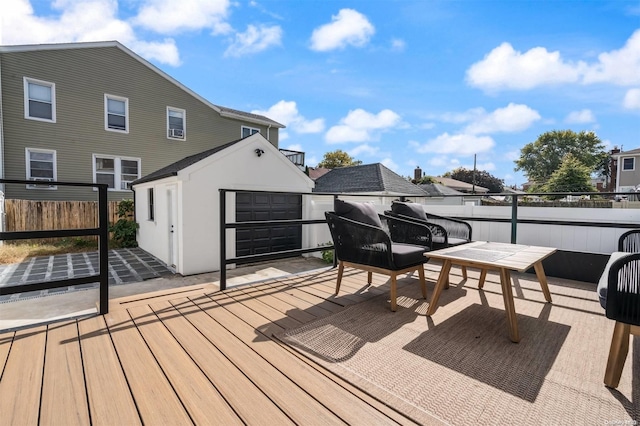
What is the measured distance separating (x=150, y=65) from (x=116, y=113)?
2431 mm

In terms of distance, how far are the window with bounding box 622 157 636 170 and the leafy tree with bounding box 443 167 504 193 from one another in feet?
61.3

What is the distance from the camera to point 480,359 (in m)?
1.87

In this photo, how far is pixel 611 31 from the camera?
6145mm

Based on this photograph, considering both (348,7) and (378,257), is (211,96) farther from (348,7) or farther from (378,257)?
(378,257)

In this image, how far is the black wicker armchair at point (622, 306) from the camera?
59.9 inches

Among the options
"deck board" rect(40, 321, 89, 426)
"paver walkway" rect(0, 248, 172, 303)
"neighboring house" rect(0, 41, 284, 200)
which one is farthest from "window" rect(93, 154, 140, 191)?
"deck board" rect(40, 321, 89, 426)

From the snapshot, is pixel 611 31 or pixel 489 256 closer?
pixel 489 256

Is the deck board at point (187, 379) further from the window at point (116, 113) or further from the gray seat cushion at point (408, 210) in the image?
the window at point (116, 113)

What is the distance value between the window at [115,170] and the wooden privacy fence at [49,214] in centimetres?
119

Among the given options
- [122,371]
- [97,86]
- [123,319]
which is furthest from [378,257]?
[97,86]

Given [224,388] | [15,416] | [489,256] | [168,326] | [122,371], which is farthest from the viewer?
[489,256]

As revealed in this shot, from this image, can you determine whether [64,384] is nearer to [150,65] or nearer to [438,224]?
[438,224]

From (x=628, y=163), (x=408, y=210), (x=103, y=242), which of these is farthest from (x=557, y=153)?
(x=103, y=242)

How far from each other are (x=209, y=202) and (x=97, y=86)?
8.96m
